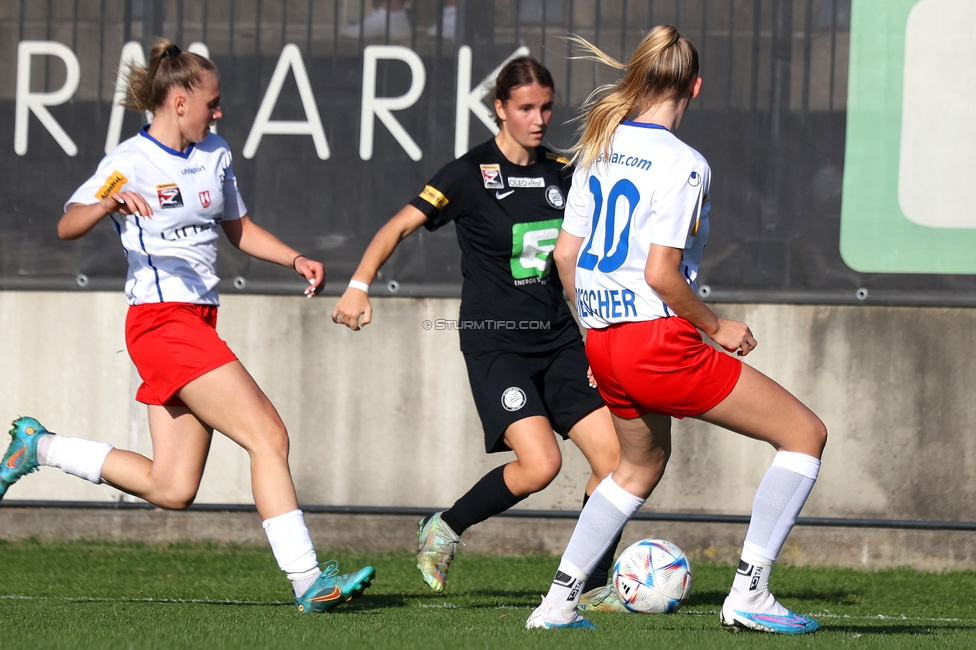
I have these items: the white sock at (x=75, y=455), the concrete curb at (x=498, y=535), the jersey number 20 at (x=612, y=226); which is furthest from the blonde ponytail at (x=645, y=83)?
the concrete curb at (x=498, y=535)

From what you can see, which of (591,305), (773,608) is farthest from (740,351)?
(773,608)

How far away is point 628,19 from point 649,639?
3.74 m

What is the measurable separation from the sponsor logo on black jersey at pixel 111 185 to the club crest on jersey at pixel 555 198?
1711 millimetres

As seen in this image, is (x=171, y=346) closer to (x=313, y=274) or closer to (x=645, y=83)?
(x=313, y=274)

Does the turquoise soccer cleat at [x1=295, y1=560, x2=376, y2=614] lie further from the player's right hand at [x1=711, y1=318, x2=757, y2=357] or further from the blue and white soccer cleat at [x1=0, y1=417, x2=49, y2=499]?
the player's right hand at [x1=711, y1=318, x2=757, y2=357]

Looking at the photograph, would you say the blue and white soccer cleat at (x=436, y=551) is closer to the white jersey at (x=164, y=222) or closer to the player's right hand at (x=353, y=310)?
the player's right hand at (x=353, y=310)

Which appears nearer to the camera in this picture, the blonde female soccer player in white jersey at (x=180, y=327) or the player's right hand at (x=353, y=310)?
the blonde female soccer player in white jersey at (x=180, y=327)

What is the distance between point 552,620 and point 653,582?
89 cm

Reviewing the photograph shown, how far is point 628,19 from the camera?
612 cm


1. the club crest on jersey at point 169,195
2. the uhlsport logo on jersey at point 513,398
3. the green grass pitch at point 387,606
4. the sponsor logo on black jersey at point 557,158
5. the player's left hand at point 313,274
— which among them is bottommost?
the green grass pitch at point 387,606

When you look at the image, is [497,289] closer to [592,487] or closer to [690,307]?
[592,487]

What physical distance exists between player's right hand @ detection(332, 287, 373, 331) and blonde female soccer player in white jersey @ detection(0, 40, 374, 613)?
0.12 metres

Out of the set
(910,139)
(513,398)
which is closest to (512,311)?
(513,398)

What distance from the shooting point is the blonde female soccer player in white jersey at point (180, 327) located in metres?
4.09
